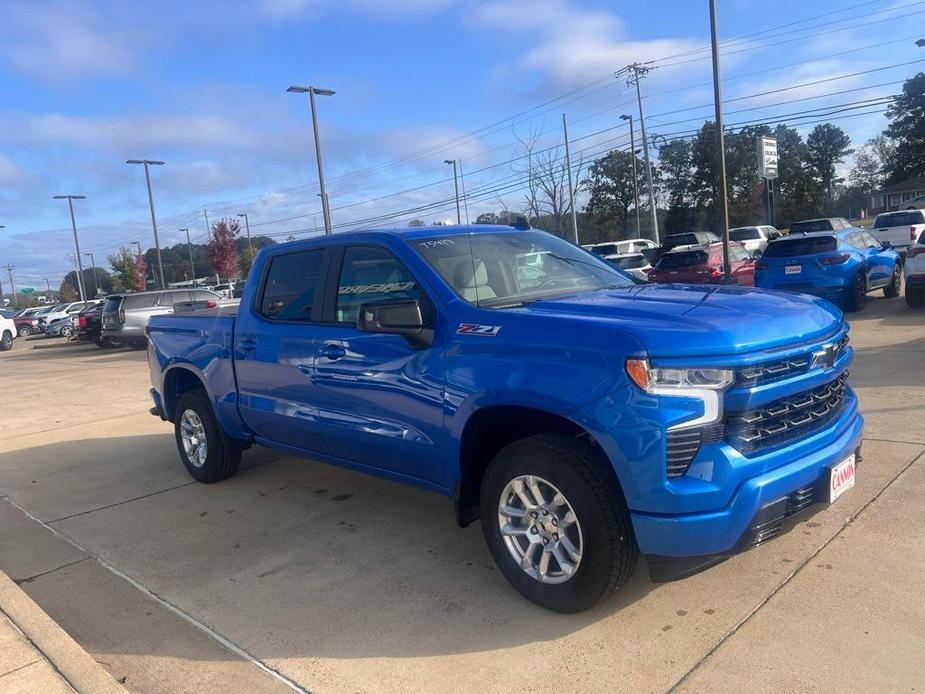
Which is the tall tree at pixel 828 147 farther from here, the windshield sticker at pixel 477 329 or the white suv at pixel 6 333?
the windshield sticker at pixel 477 329

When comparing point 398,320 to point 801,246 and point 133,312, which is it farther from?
point 133,312

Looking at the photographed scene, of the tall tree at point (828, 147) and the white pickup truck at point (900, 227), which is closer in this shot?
the white pickup truck at point (900, 227)

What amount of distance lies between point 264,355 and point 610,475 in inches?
107

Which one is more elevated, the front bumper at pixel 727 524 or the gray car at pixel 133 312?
the gray car at pixel 133 312

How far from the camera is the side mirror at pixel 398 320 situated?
3.71 metres

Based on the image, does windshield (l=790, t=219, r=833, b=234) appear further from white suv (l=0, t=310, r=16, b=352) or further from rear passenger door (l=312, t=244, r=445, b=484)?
white suv (l=0, t=310, r=16, b=352)

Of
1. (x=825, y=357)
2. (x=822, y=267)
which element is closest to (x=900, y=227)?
(x=822, y=267)

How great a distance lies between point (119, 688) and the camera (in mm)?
3076

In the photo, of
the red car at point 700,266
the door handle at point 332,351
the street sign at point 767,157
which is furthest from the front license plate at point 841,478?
A: the street sign at point 767,157

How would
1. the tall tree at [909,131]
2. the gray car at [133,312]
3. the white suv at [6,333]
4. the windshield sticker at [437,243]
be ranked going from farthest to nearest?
1. the tall tree at [909,131]
2. the white suv at [6,333]
3. the gray car at [133,312]
4. the windshield sticker at [437,243]

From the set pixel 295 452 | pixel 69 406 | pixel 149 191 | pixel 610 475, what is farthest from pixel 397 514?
pixel 149 191

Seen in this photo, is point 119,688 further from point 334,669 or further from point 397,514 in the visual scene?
point 397,514

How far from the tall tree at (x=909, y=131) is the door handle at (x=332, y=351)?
237ft

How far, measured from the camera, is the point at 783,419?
325 cm
